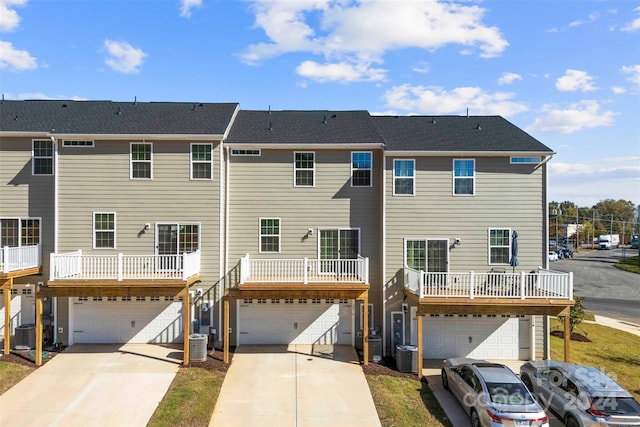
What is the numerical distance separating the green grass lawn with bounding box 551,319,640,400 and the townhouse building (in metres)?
2.02

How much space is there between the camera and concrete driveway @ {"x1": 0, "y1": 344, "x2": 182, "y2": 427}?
9.30 meters

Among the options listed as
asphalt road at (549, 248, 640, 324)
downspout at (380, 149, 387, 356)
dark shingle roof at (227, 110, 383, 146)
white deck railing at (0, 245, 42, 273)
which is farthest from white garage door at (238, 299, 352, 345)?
asphalt road at (549, 248, 640, 324)

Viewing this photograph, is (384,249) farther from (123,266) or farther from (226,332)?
(123,266)


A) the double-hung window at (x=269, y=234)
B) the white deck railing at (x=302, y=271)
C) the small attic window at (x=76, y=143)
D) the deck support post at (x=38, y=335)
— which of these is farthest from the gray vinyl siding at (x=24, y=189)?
the double-hung window at (x=269, y=234)

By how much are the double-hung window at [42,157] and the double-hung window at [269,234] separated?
27.0 ft

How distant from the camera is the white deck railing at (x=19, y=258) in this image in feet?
41.7

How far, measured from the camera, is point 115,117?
15.5 m

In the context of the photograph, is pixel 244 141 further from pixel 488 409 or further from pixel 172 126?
pixel 488 409

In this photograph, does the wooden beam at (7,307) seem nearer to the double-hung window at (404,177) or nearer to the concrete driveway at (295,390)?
the concrete driveway at (295,390)

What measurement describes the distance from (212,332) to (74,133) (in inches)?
345

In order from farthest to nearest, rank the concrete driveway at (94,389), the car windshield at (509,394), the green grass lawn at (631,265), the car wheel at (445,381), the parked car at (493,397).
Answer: the green grass lawn at (631,265), the car wheel at (445,381), the concrete driveway at (94,389), the car windshield at (509,394), the parked car at (493,397)

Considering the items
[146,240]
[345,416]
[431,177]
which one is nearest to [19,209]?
[146,240]

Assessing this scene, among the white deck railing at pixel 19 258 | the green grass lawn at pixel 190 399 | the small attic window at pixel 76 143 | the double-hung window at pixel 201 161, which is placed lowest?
the green grass lawn at pixel 190 399

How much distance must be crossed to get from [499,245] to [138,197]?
44.8 ft
